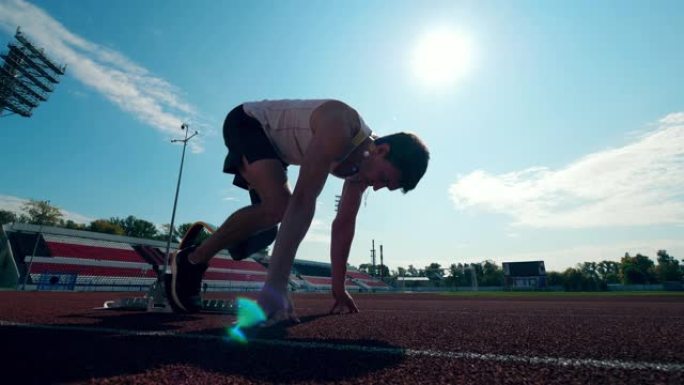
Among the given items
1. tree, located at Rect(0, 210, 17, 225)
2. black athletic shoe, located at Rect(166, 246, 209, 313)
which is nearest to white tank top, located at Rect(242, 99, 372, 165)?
black athletic shoe, located at Rect(166, 246, 209, 313)

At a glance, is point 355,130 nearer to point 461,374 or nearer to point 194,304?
point 461,374

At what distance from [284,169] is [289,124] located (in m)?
0.41

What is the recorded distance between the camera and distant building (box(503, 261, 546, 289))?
172ft

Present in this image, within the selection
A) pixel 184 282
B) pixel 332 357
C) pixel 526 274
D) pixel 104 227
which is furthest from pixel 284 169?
pixel 104 227

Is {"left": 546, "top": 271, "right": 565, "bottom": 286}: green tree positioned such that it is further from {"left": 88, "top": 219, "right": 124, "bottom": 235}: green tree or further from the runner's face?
{"left": 88, "top": 219, "right": 124, "bottom": 235}: green tree

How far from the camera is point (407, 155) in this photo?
250cm

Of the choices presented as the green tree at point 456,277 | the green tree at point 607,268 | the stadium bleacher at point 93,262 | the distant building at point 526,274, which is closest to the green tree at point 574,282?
the distant building at point 526,274

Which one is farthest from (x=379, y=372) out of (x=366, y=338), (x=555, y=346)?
(x=555, y=346)

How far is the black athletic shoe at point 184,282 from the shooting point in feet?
9.32

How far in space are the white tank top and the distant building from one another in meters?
58.3

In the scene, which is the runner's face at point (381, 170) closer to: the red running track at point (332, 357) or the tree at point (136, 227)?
the red running track at point (332, 357)

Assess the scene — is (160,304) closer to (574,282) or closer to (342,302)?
(342,302)

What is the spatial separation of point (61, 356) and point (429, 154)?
2.31 meters

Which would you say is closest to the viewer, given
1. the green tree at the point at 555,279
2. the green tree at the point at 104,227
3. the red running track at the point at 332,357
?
the red running track at the point at 332,357
